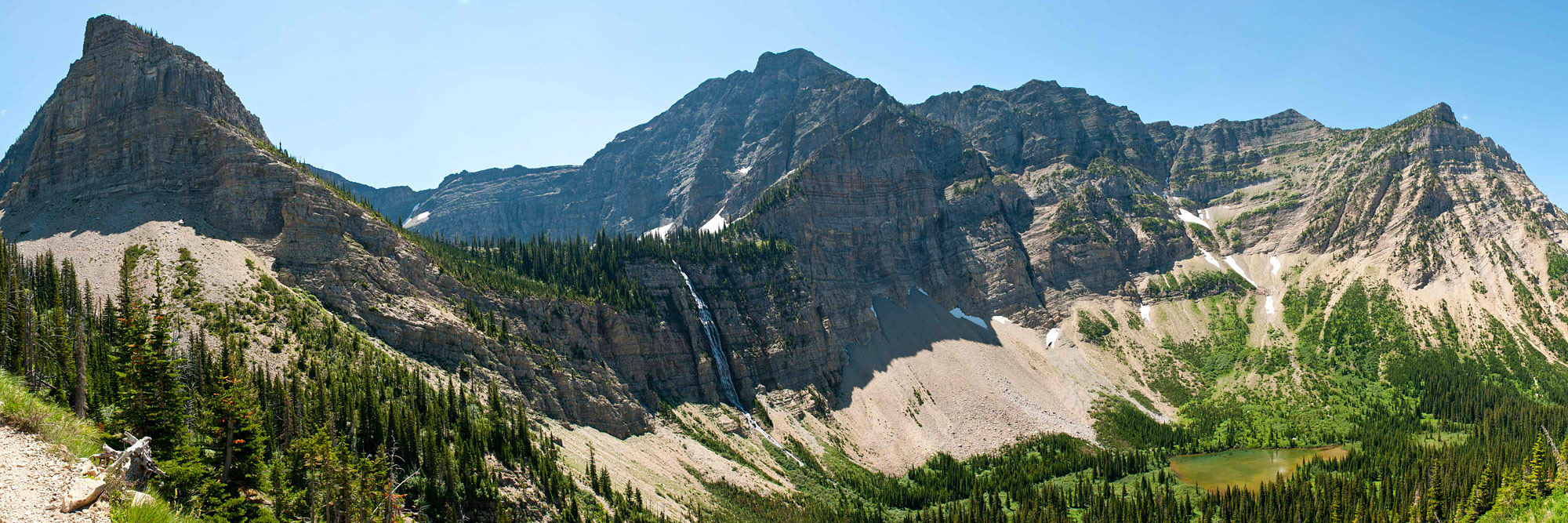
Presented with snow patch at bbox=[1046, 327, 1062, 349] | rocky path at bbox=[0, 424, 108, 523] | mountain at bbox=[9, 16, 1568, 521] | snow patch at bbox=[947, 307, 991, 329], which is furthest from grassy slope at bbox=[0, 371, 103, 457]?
snow patch at bbox=[1046, 327, 1062, 349]

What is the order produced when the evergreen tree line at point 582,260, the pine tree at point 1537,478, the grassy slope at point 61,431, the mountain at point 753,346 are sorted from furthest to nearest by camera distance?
the evergreen tree line at point 582,260 → the pine tree at point 1537,478 → the mountain at point 753,346 → the grassy slope at point 61,431

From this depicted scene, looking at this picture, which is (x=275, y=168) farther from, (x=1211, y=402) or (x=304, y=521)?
(x=1211, y=402)

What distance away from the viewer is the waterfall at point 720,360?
4892 inches

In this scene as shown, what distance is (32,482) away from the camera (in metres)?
21.7

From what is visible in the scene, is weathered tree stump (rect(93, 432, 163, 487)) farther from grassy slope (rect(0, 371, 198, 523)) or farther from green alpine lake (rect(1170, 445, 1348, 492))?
green alpine lake (rect(1170, 445, 1348, 492))

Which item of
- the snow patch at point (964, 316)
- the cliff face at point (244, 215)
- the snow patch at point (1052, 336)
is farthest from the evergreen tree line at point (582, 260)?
the snow patch at point (1052, 336)

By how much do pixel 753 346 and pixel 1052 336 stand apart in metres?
73.8

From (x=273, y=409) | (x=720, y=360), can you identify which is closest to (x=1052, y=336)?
(x=720, y=360)

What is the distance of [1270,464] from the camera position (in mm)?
125625

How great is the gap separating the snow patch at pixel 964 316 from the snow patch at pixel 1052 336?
1326cm

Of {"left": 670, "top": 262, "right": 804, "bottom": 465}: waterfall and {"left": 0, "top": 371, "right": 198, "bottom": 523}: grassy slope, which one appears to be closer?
{"left": 0, "top": 371, "right": 198, "bottom": 523}: grassy slope

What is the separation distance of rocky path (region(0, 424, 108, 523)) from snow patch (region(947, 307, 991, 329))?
166 meters

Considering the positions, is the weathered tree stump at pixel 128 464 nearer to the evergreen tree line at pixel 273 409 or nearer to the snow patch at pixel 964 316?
the evergreen tree line at pixel 273 409

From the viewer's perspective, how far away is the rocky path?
2042 cm
